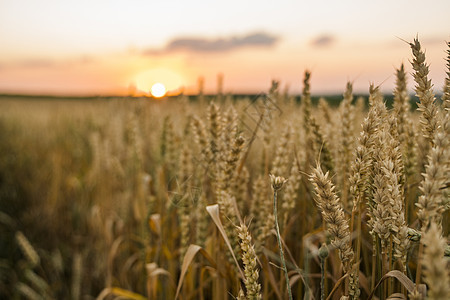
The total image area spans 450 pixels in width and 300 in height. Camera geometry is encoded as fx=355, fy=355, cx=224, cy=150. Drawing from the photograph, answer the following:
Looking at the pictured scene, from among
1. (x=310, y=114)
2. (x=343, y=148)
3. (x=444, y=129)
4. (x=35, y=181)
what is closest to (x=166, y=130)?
(x=310, y=114)

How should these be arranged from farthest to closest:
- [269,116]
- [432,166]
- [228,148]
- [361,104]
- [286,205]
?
[361,104], [269,116], [286,205], [228,148], [432,166]

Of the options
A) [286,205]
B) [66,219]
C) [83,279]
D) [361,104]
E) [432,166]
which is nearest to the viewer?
[432,166]

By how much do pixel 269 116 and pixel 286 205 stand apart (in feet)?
1.26

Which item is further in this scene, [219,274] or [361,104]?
[361,104]

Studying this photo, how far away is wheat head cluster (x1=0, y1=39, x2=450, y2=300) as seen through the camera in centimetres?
78

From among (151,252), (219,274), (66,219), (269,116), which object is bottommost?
(66,219)

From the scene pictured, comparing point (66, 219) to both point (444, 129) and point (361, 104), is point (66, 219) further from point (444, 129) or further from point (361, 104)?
point (444, 129)

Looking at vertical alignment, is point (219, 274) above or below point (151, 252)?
above

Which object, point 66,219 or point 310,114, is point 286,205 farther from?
point 66,219

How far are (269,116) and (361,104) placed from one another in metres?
1.55

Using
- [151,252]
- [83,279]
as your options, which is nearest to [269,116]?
[151,252]

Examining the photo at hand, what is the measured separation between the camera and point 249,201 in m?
1.87

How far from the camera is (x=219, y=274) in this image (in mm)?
1212

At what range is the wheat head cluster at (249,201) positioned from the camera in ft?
2.56
